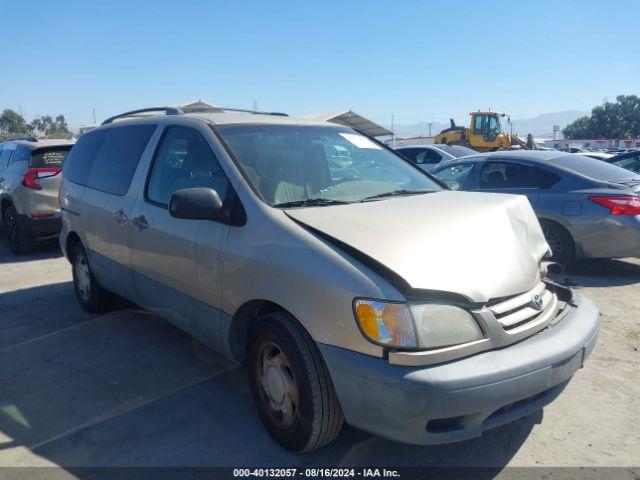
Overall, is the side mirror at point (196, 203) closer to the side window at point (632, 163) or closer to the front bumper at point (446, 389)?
the front bumper at point (446, 389)

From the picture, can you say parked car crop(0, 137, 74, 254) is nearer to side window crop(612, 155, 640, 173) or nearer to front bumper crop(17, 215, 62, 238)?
front bumper crop(17, 215, 62, 238)

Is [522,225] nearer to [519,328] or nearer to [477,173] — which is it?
[519,328]

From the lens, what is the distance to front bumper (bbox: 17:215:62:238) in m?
7.75

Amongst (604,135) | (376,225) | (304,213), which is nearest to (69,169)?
(304,213)

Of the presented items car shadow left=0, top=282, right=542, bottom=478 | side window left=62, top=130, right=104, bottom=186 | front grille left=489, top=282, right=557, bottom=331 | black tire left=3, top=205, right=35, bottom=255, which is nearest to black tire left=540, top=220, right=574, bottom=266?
car shadow left=0, top=282, right=542, bottom=478

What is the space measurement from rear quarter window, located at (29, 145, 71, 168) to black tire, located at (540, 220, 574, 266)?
7.14 metres

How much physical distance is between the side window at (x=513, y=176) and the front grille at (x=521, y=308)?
4058 millimetres

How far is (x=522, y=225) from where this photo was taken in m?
3.13

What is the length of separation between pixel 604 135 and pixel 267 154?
7897cm

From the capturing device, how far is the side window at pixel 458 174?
7.29 metres

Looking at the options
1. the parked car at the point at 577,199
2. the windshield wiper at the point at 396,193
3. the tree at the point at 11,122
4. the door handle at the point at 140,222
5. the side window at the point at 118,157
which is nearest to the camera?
the windshield wiper at the point at 396,193

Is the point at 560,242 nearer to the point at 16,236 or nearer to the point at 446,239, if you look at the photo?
the point at 446,239

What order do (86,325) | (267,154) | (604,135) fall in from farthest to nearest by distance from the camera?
(604,135), (86,325), (267,154)

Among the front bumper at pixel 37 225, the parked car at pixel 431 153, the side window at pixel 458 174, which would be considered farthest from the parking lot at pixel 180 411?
the parked car at pixel 431 153
